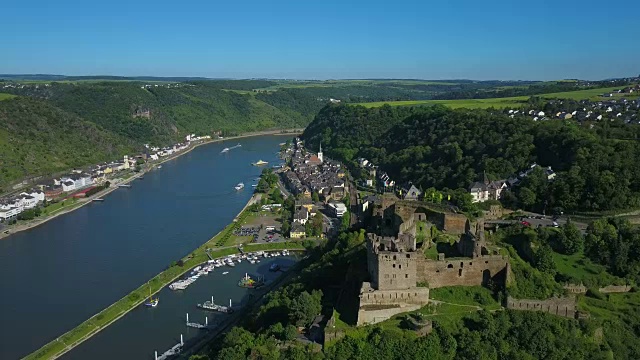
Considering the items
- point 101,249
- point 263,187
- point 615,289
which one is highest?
point 615,289

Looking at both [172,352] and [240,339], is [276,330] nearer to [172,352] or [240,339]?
[240,339]

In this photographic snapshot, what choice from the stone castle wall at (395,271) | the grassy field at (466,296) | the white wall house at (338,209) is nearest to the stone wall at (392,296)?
the stone castle wall at (395,271)

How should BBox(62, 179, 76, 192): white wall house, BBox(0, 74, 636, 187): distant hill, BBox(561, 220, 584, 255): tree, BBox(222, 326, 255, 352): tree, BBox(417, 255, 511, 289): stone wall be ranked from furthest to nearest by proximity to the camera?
BBox(0, 74, 636, 187): distant hill, BBox(62, 179, 76, 192): white wall house, BBox(561, 220, 584, 255): tree, BBox(222, 326, 255, 352): tree, BBox(417, 255, 511, 289): stone wall

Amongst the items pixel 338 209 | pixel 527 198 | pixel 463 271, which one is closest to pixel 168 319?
pixel 463 271

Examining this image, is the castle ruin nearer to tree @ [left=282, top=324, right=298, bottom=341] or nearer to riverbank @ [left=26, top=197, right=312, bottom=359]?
tree @ [left=282, top=324, right=298, bottom=341]

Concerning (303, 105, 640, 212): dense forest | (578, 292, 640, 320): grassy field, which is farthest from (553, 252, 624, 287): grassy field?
(303, 105, 640, 212): dense forest

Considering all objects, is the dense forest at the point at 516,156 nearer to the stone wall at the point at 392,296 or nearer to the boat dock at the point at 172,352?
the stone wall at the point at 392,296

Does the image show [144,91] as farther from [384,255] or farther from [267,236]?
[384,255]
